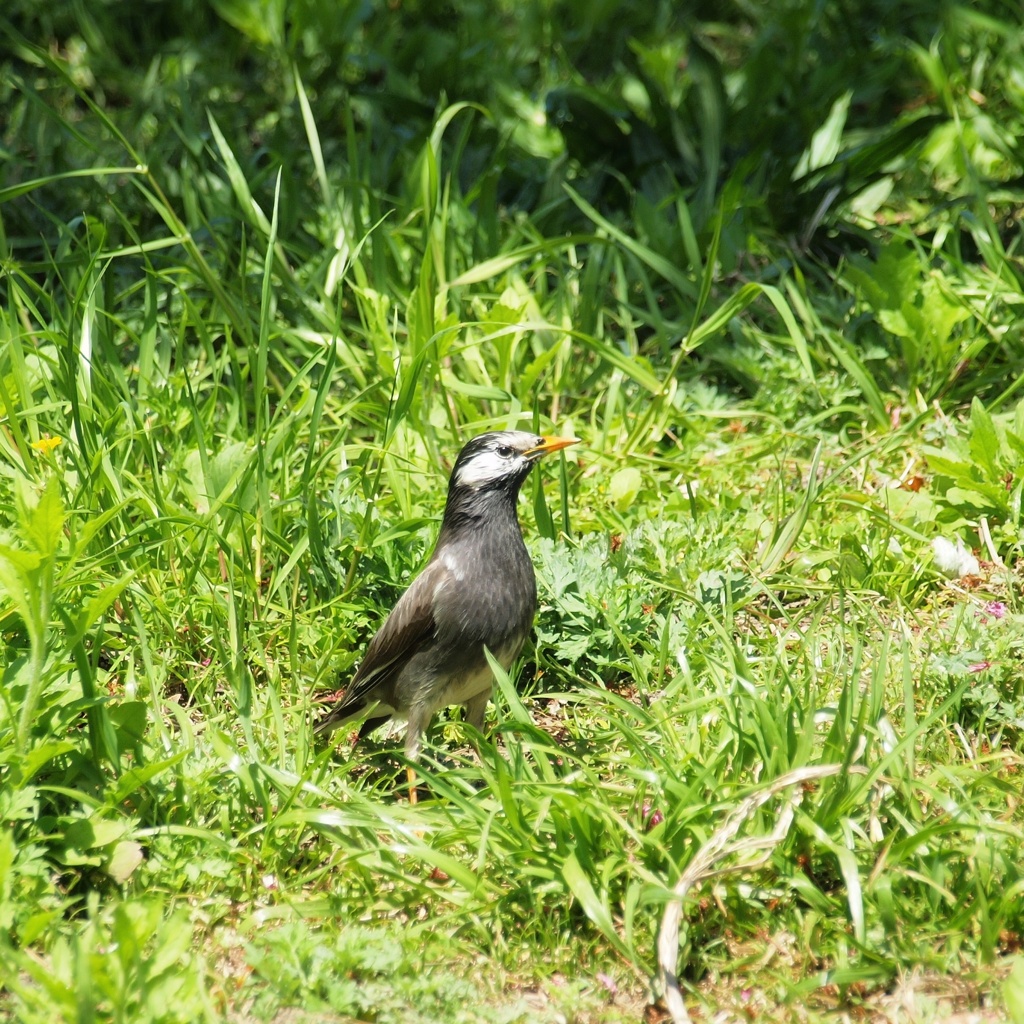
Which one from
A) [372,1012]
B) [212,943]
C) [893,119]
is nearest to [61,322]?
[212,943]

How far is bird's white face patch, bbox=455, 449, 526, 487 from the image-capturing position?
13.6 ft

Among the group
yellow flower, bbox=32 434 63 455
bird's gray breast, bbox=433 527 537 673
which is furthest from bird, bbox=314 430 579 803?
yellow flower, bbox=32 434 63 455

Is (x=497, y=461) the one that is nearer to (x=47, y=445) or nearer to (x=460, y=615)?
(x=460, y=615)

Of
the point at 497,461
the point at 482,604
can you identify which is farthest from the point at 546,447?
the point at 482,604

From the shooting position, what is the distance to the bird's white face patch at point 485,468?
163 inches

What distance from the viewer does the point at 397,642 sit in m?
3.98

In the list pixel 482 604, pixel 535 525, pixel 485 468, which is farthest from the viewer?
pixel 535 525

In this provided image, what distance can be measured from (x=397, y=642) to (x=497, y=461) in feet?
2.28

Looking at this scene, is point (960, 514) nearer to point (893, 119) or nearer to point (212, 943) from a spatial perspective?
point (212, 943)

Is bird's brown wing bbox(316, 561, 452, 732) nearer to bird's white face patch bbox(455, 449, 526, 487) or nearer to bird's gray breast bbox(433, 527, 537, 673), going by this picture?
bird's gray breast bbox(433, 527, 537, 673)

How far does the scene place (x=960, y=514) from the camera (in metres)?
4.70

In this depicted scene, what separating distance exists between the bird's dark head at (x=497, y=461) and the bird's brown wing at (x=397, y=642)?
1.01 ft

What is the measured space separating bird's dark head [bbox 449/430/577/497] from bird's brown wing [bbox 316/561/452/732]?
307 millimetres

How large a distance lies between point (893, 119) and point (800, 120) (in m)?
1.12
